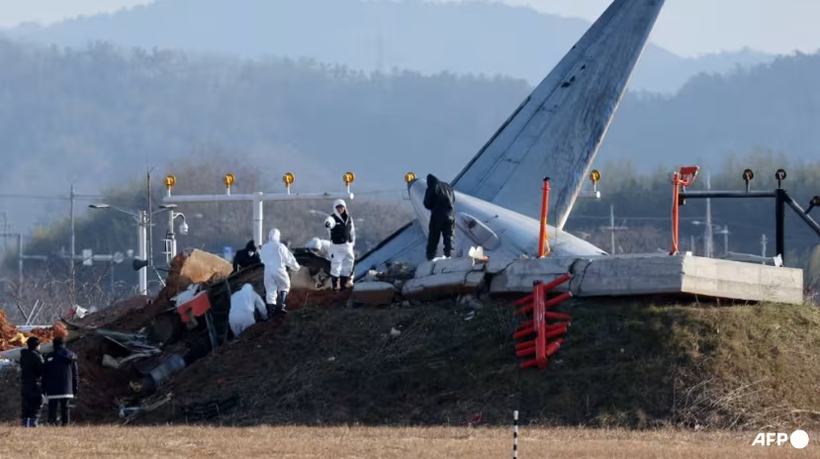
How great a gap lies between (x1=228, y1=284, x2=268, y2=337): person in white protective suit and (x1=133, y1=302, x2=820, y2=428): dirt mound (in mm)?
1222

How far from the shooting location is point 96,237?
93250 mm

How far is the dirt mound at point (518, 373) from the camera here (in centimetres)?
2206

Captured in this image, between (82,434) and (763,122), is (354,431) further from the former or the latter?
(763,122)

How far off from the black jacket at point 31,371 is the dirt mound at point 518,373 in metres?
1.72

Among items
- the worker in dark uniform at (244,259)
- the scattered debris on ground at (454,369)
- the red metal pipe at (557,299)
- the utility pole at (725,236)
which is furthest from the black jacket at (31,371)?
the utility pole at (725,236)

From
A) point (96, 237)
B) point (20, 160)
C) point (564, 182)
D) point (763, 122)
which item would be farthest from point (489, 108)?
point (564, 182)

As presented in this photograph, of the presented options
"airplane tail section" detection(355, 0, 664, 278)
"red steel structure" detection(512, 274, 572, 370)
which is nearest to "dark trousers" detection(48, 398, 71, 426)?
"red steel structure" detection(512, 274, 572, 370)

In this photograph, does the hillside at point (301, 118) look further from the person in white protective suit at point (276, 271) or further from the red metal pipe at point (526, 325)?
the red metal pipe at point (526, 325)

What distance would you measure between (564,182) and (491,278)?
6.99 m

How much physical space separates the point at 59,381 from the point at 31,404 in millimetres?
528

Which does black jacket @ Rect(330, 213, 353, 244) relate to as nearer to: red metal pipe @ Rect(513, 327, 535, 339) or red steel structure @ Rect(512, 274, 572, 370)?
red steel structure @ Rect(512, 274, 572, 370)

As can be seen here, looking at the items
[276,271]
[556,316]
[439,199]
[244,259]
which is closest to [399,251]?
[244,259]

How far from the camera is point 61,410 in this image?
23.1 metres

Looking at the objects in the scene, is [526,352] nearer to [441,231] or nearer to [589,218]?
[441,231]
